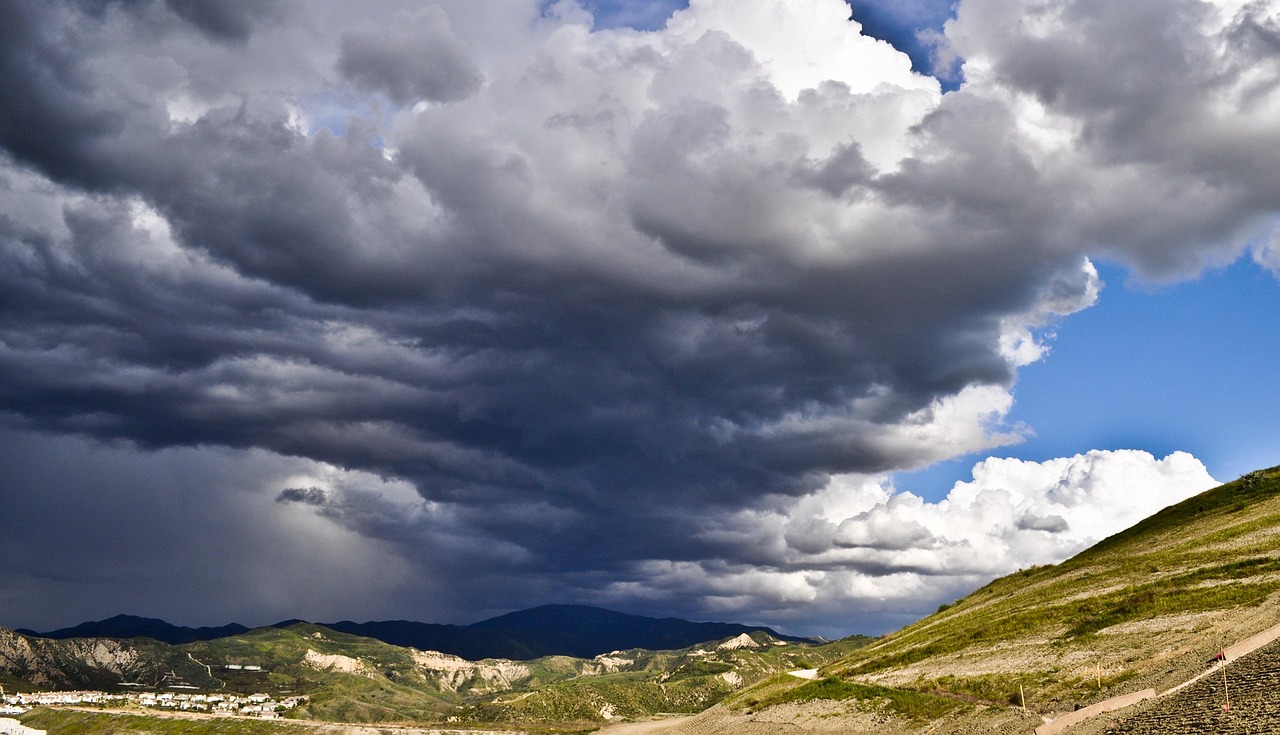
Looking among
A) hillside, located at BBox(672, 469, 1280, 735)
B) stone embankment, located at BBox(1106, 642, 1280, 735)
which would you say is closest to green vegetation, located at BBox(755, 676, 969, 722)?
hillside, located at BBox(672, 469, 1280, 735)

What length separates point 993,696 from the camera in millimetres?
113875

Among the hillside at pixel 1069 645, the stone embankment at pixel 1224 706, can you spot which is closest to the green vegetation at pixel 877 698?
the hillside at pixel 1069 645

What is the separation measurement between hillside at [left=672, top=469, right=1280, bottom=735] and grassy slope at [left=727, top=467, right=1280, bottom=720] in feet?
1.08

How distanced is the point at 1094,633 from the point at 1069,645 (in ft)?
13.1

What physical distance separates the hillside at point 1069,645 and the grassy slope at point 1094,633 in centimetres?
33

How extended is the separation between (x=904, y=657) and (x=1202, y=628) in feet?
197

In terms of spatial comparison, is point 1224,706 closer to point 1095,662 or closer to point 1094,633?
point 1095,662

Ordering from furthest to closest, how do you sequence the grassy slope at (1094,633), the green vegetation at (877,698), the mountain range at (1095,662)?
the green vegetation at (877,698), the grassy slope at (1094,633), the mountain range at (1095,662)

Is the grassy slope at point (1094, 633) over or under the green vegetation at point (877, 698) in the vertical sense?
over

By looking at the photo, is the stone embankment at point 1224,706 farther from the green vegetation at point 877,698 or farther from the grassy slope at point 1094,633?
the green vegetation at point 877,698

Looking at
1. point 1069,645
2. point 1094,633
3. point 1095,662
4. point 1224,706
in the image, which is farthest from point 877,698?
point 1224,706

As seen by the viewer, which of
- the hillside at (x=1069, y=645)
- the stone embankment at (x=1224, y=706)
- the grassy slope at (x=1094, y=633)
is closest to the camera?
the stone embankment at (x=1224, y=706)

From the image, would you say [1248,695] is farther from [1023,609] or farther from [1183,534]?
[1183,534]

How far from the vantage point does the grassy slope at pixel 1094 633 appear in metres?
105
